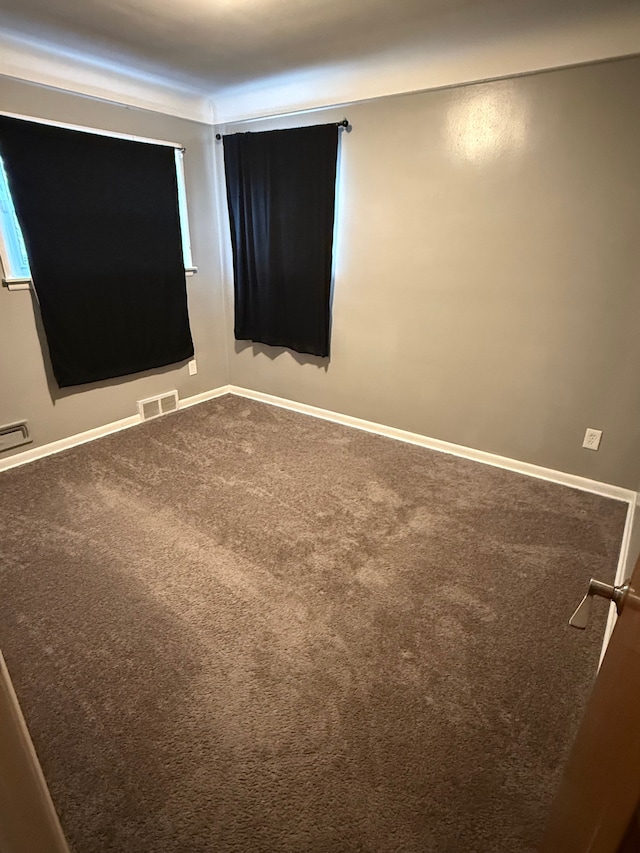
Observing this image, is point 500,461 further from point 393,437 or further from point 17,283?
point 17,283

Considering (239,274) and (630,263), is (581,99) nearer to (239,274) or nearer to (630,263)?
(630,263)

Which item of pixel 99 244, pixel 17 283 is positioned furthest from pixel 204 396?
pixel 17 283

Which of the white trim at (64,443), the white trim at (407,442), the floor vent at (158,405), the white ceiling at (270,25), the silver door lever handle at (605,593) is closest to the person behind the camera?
the silver door lever handle at (605,593)

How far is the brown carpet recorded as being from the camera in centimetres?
118

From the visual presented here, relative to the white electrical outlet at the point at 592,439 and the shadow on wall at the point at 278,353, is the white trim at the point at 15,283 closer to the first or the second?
the shadow on wall at the point at 278,353

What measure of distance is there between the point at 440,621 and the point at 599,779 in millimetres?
1267

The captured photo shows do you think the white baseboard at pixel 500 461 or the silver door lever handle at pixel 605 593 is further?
the white baseboard at pixel 500 461

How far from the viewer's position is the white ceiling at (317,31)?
191 centimetres

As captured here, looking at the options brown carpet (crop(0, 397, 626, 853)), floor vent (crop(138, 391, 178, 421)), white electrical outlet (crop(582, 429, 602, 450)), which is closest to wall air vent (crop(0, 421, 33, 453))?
brown carpet (crop(0, 397, 626, 853))

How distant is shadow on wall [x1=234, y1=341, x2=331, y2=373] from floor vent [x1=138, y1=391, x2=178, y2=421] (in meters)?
0.70

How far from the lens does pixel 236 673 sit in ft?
5.00

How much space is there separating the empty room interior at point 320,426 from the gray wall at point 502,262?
0.6 inches

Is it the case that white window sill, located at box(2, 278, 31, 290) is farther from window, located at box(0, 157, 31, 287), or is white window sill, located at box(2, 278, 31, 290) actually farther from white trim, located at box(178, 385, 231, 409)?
white trim, located at box(178, 385, 231, 409)

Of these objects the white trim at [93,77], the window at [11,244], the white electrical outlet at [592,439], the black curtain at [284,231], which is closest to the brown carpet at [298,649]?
the white electrical outlet at [592,439]
